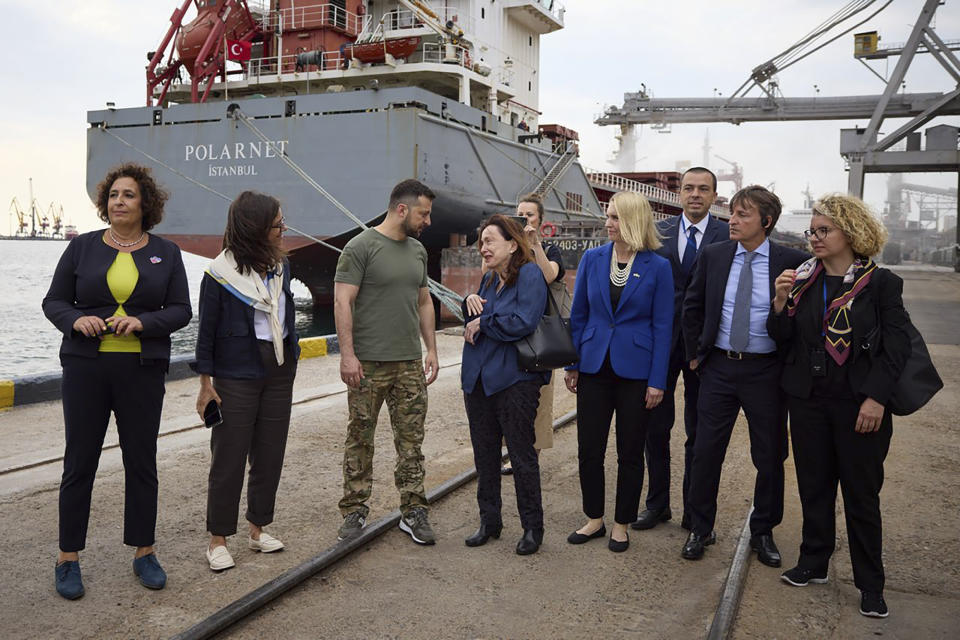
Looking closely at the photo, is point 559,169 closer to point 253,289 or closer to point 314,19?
point 314,19

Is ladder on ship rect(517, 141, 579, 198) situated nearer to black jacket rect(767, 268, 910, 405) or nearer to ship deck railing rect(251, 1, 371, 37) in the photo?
ship deck railing rect(251, 1, 371, 37)

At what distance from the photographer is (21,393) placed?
24.7ft

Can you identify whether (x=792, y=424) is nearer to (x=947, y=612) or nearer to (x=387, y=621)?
(x=947, y=612)

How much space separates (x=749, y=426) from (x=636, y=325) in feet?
2.50

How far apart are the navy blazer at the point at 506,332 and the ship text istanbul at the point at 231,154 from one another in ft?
46.6

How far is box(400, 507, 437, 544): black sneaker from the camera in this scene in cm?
413

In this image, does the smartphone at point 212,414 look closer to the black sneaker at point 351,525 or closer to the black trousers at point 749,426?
the black sneaker at point 351,525

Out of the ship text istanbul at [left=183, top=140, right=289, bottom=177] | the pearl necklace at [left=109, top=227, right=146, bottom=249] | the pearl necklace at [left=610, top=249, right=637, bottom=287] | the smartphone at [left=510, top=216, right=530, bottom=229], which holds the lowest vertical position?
the pearl necklace at [left=610, top=249, right=637, bottom=287]

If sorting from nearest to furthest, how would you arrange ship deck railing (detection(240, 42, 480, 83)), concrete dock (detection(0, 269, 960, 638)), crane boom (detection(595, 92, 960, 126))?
1. concrete dock (detection(0, 269, 960, 638))
2. ship deck railing (detection(240, 42, 480, 83))
3. crane boom (detection(595, 92, 960, 126))

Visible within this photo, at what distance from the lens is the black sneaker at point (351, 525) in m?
4.11

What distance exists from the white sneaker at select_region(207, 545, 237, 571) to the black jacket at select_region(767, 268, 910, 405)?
110 inches

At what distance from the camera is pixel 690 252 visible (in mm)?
4676

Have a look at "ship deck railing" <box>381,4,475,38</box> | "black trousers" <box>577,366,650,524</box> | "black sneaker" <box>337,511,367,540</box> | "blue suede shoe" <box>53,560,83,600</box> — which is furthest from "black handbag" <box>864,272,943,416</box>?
"ship deck railing" <box>381,4,475,38</box>

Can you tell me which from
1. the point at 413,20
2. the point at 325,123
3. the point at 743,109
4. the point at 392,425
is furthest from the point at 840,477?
the point at 743,109
